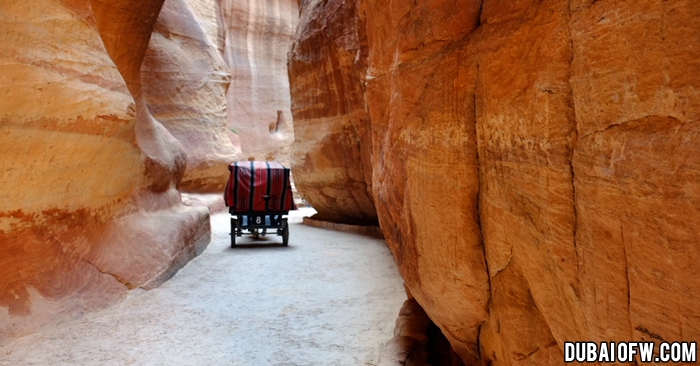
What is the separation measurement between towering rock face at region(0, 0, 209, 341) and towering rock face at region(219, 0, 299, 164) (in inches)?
667

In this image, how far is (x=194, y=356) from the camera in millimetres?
3832

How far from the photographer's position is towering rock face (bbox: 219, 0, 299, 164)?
23.7 m

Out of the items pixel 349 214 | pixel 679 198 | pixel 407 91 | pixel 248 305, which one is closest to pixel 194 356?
pixel 248 305

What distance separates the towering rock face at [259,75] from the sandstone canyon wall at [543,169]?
2065 cm

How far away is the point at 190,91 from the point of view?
47.9ft

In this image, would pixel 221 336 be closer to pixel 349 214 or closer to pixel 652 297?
pixel 652 297

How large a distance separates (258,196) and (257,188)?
0.14 metres

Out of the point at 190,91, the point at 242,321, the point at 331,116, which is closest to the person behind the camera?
the point at 242,321

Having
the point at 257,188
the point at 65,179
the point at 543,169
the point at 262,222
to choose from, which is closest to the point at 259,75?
the point at 257,188

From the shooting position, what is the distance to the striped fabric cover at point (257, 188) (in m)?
9.16

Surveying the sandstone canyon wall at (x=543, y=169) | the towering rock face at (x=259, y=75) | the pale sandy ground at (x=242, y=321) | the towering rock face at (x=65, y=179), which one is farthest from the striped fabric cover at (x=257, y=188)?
the towering rock face at (x=259, y=75)

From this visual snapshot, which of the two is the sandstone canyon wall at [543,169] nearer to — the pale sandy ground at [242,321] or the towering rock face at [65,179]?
the pale sandy ground at [242,321]

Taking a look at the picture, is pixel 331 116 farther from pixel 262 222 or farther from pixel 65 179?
pixel 65 179

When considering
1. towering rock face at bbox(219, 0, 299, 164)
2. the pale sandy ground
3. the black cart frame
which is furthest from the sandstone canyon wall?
towering rock face at bbox(219, 0, 299, 164)
